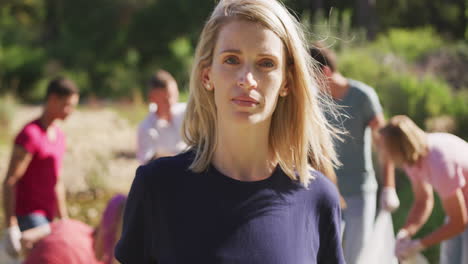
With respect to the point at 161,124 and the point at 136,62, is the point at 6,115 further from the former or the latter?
the point at 136,62

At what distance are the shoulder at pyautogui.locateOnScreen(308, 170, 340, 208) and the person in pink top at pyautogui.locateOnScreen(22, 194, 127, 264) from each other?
4.98 feet

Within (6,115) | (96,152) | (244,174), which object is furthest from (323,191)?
(6,115)

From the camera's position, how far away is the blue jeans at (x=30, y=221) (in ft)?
13.5

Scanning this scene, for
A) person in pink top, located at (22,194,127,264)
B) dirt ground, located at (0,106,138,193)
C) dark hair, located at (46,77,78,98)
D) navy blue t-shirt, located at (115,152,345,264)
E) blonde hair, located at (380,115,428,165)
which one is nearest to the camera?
navy blue t-shirt, located at (115,152,345,264)

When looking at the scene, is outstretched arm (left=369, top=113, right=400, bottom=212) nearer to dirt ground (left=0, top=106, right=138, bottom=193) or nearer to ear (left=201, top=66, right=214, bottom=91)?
ear (left=201, top=66, right=214, bottom=91)

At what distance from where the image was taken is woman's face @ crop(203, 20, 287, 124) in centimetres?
153

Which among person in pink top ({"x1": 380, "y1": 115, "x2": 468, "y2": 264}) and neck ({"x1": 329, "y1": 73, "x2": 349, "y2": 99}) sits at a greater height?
neck ({"x1": 329, "y1": 73, "x2": 349, "y2": 99})

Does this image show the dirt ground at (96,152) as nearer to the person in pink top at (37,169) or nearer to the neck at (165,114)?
the neck at (165,114)

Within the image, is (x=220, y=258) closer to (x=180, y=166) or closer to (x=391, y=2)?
(x=180, y=166)

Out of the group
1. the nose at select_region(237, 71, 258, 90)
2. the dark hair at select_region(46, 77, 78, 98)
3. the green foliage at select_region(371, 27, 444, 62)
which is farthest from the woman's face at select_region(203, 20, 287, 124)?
the green foliage at select_region(371, 27, 444, 62)

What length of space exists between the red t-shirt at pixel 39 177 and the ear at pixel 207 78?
259 centimetres

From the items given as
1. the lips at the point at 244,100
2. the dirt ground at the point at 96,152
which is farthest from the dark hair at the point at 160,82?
the dirt ground at the point at 96,152

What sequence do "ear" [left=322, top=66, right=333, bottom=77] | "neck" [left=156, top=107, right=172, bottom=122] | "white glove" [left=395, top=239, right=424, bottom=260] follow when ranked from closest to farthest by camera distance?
"white glove" [left=395, top=239, right=424, bottom=260] → "ear" [left=322, top=66, right=333, bottom=77] → "neck" [left=156, top=107, right=172, bottom=122]

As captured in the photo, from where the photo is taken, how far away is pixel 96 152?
984 centimetres
